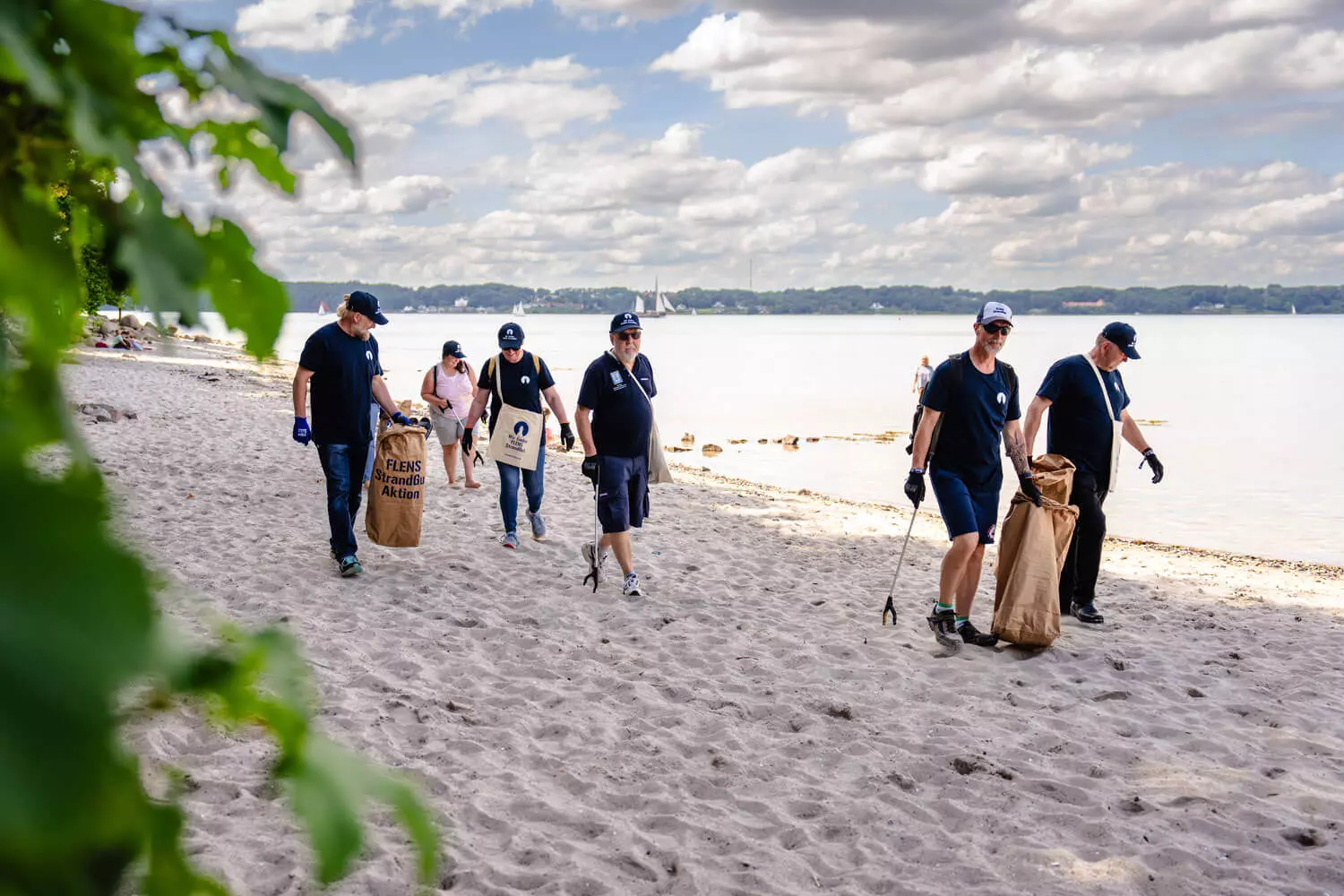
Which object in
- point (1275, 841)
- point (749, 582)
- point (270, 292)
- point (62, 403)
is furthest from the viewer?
point (749, 582)

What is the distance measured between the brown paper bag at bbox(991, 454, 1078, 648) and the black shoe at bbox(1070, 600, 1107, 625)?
1.34m

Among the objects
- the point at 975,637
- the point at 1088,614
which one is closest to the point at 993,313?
the point at 975,637

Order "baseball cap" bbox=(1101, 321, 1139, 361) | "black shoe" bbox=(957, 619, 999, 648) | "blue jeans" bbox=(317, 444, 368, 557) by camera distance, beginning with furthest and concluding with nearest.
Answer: "blue jeans" bbox=(317, 444, 368, 557) < "baseball cap" bbox=(1101, 321, 1139, 361) < "black shoe" bbox=(957, 619, 999, 648)

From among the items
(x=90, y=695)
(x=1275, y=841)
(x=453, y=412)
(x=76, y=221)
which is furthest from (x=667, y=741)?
(x=453, y=412)

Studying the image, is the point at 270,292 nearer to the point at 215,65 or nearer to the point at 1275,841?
the point at 215,65

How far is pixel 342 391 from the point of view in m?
8.18

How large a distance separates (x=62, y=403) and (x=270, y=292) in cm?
27

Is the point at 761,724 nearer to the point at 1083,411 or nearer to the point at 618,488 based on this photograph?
the point at 618,488

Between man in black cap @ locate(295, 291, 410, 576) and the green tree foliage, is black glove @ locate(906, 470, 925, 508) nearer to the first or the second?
man in black cap @ locate(295, 291, 410, 576)

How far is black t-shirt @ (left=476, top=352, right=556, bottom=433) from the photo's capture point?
9688mm

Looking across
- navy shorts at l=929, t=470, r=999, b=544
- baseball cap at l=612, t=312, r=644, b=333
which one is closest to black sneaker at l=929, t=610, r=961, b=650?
navy shorts at l=929, t=470, r=999, b=544

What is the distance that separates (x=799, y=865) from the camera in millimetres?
4336

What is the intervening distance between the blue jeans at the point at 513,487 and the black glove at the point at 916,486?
3883 mm

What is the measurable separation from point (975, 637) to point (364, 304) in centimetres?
540
